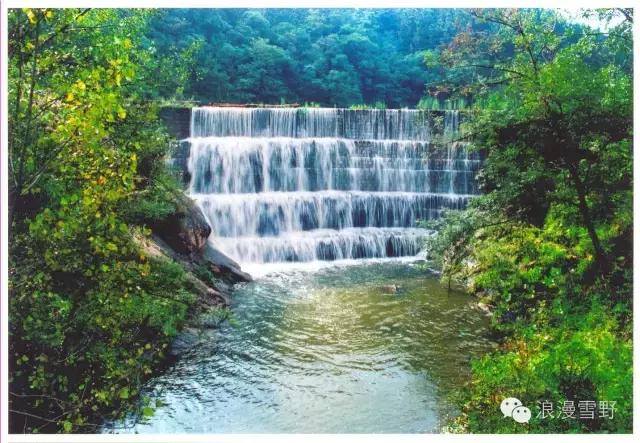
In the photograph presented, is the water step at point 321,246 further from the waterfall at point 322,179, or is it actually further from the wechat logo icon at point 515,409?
the wechat logo icon at point 515,409

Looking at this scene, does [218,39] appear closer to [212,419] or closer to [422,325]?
[422,325]

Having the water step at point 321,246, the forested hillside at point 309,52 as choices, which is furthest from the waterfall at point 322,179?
the forested hillside at point 309,52

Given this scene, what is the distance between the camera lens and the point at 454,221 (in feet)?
27.8

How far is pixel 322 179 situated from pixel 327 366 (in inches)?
430

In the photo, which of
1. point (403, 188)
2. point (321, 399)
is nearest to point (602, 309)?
point (321, 399)

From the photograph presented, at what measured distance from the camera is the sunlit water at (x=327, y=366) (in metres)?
5.90

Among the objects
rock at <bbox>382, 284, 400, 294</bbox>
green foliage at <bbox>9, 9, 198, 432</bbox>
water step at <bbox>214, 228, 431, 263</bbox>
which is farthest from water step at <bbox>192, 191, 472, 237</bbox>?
green foliage at <bbox>9, 9, 198, 432</bbox>

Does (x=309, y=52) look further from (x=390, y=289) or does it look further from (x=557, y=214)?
(x=557, y=214)

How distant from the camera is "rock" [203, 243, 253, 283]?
1166 centimetres

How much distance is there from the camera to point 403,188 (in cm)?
1780

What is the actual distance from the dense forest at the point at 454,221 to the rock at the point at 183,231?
1.46 ft

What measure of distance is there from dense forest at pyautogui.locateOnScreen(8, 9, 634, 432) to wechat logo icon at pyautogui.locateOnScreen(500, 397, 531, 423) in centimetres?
10

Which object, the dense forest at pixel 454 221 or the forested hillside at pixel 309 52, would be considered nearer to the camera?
the dense forest at pixel 454 221

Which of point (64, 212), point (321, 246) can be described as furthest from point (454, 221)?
point (321, 246)
